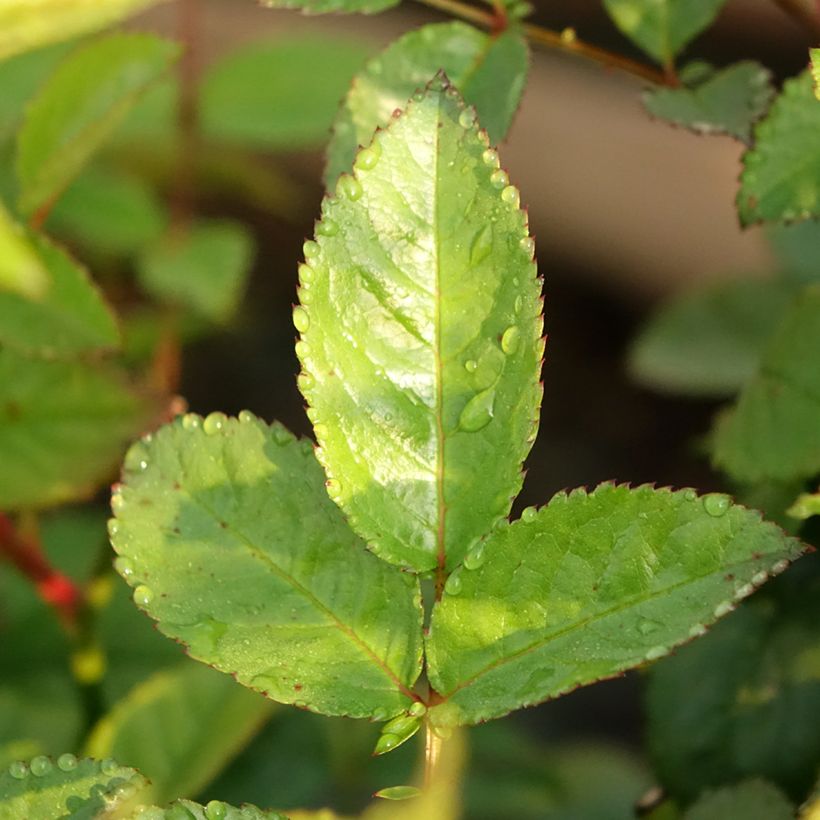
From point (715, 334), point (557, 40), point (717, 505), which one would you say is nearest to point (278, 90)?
point (715, 334)

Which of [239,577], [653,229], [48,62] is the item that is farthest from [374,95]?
[653,229]

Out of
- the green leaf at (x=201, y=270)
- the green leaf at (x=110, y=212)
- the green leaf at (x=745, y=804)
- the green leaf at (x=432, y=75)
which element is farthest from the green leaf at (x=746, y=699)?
the green leaf at (x=110, y=212)

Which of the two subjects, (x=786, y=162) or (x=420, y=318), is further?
(x=786, y=162)

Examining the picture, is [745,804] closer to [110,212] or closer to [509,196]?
[509,196]

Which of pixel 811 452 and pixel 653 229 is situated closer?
pixel 811 452

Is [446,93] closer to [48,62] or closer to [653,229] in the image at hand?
[48,62]

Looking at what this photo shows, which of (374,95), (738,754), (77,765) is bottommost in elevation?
(738,754)
